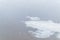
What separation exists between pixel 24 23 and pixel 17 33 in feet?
0.47

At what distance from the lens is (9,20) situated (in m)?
1.12

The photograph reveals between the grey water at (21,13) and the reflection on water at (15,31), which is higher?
the grey water at (21,13)

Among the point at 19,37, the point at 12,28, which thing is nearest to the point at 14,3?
the point at 12,28

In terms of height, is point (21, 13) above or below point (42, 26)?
above

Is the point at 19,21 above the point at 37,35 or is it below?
above

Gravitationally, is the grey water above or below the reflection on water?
above

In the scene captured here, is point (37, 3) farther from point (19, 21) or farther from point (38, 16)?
point (19, 21)

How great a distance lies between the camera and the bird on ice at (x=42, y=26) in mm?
1106

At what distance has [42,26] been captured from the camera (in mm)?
1115

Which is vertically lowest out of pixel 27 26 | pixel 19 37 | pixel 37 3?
pixel 19 37

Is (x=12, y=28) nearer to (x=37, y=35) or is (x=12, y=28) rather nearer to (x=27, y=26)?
(x=27, y=26)

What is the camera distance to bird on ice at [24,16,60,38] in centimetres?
111

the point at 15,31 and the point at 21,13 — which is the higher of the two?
the point at 21,13

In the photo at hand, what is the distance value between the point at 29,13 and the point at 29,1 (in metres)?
0.14
